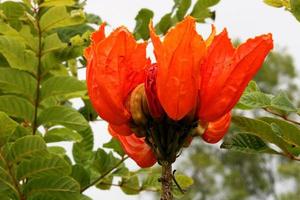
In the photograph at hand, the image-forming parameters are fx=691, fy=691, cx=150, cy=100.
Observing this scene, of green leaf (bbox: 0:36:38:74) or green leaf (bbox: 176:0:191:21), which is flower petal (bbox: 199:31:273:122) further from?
green leaf (bbox: 176:0:191:21)

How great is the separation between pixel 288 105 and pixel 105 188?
2.69 ft

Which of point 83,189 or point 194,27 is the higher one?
point 194,27

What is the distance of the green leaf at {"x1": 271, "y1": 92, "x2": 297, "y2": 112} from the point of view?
122 centimetres

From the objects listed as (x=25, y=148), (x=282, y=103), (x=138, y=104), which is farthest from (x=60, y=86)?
(x=138, y=104)

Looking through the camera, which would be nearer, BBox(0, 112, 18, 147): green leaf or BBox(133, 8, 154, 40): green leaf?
BBox(0, 112, 18, 147): green leaf

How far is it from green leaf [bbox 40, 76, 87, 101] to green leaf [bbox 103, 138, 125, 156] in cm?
19

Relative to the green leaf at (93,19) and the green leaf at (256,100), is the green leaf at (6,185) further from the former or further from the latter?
the green leaf at (93,19)

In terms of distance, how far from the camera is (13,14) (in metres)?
1.83

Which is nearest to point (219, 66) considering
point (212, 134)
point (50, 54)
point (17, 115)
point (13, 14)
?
point (212, 134)

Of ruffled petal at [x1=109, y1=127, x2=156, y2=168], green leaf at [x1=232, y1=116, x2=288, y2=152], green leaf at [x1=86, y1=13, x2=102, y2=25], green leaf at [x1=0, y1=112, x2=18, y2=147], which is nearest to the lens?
ruffled petal at [x1=109, y1=127, x2=156, y2=168]

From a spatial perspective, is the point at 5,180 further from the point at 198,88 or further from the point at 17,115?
the point at 198,88

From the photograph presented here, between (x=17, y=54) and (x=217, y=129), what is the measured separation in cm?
76

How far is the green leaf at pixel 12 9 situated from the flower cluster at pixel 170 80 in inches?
35.4

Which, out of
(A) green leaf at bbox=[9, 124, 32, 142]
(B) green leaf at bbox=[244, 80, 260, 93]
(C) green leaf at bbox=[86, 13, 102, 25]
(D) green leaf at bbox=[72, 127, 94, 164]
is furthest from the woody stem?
(C) green leaf at bbox=[86, 13, 102, 25]
